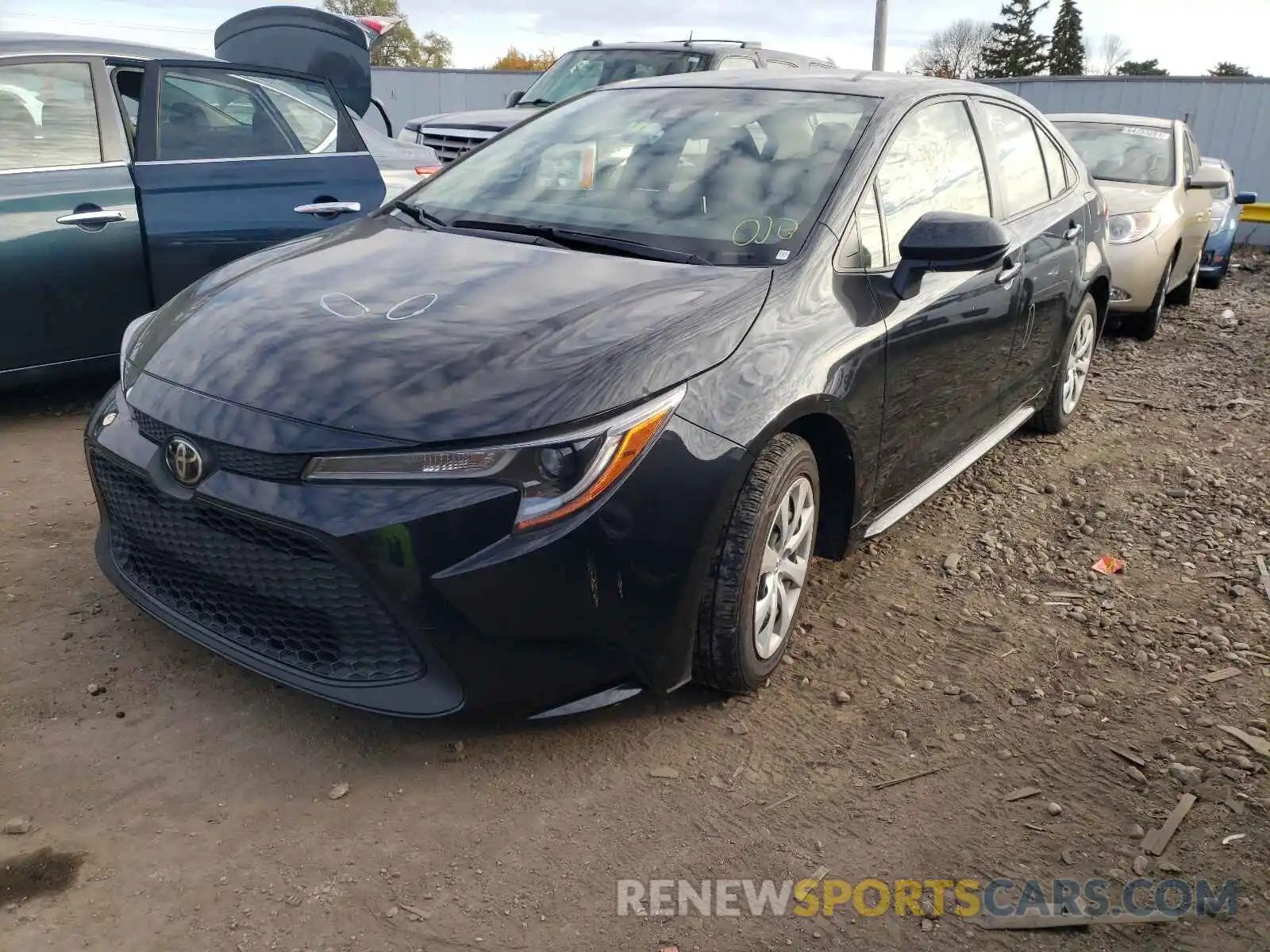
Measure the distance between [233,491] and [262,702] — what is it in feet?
2.35

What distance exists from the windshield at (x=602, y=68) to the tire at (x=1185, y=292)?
4.68 metres

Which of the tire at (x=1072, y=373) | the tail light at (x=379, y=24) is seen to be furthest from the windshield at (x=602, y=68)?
the tire at (x=1072, y=373)

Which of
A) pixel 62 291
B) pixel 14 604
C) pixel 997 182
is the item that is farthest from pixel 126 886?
pixel 997 182

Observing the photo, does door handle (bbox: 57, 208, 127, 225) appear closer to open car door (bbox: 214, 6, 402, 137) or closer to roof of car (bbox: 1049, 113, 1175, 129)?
open car door (bbox: 214, 6, 402, 137)

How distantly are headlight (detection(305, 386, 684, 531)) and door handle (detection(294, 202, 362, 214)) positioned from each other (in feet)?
10.6

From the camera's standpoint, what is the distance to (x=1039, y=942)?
217 centimetres

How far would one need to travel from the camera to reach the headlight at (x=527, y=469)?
7.45ft

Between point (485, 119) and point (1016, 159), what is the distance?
586 cm

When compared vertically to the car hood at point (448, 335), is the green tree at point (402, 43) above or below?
above

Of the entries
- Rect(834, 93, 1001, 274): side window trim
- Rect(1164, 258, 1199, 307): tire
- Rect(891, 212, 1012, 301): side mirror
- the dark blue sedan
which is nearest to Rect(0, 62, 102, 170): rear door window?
Rect(834, 93, 1001, 274): side window trim

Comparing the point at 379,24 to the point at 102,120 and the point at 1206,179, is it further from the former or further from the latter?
the point at 1206,179

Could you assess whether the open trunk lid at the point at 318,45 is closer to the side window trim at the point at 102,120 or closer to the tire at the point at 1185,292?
the side window trim at the point at 102,120

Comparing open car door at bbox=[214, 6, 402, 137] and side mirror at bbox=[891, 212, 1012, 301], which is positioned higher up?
open car door at bbox=[214, 6, 402, 137]

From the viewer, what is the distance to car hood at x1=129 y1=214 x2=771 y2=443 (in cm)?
234
